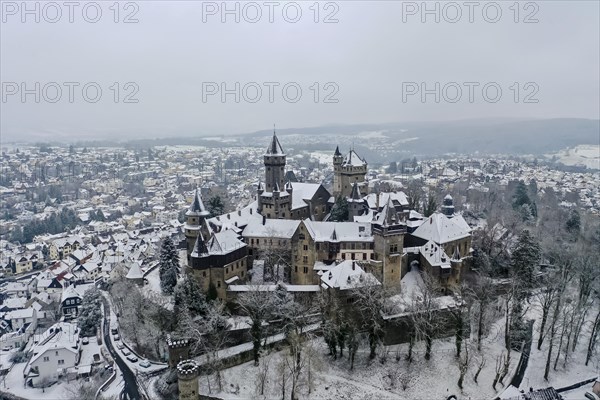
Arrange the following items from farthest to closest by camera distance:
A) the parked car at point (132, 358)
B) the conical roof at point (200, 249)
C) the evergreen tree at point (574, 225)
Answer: the evergreen tree at point (574, 225)
the parked car at point (132, 358)
the conical roof at point (200, 249)

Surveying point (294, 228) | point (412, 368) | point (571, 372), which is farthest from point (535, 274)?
point (294, 228)

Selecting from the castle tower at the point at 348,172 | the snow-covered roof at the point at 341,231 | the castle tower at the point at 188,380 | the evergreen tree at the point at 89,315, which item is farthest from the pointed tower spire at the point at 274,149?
the castle tower at the point at 188,380

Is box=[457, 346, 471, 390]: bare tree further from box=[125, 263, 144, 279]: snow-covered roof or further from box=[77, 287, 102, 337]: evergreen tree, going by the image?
box=[77, 287, 102, 337]: evergreen tree

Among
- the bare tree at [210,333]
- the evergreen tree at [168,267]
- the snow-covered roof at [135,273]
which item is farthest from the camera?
the snow-covered roof at [135,273]

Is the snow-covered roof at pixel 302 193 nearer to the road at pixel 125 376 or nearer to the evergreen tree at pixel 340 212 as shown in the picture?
the evergreen tree at pixel 340 212

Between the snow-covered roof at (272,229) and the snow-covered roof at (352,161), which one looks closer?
the snow-covered roof at (272,229)

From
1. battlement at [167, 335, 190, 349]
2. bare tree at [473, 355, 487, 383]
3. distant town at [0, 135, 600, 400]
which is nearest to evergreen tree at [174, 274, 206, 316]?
distant town at [0, 135, 600, 400]

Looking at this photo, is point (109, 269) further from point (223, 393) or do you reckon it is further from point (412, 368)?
point (412, 368)

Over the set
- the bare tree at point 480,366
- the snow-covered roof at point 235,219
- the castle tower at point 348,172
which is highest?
the castle tower at point 348,172
